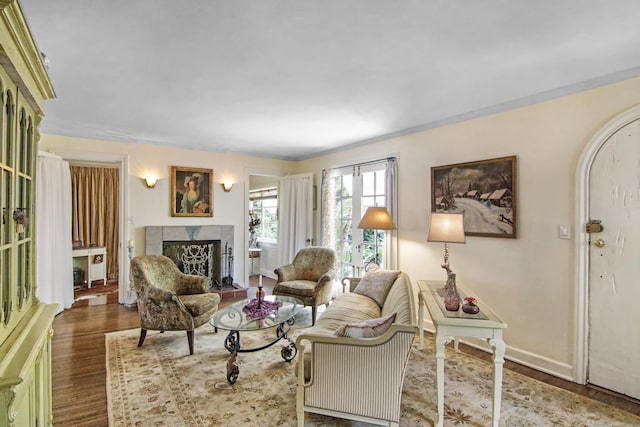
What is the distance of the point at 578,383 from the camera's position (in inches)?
104

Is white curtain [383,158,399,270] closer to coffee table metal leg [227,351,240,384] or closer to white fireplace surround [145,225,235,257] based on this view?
coffee table metal leg [227,351,240,384]

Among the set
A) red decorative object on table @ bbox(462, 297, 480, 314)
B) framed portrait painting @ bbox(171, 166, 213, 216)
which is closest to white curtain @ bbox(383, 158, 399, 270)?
red decorative object on table @ bbox(462, 297, 480, 314)

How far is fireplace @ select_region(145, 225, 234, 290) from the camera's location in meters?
4.98

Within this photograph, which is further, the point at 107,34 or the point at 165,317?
the point at 165,317

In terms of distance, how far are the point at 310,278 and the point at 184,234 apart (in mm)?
2146

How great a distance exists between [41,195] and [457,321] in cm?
494

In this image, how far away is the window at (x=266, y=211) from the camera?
7.09m

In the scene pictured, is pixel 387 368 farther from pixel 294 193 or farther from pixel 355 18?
pixel 294 193

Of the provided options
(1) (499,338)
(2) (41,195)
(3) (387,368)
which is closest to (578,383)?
(1) (499,338)

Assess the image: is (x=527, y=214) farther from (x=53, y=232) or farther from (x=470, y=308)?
(x=53, y=232)

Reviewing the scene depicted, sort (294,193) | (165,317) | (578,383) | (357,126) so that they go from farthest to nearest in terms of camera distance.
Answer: (294,193) < (357,126) < (165,317) < (578,383)

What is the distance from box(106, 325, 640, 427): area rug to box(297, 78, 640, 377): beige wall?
47 cm

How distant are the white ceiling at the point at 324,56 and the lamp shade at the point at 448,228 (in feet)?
3.62

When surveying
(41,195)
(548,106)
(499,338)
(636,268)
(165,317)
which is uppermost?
(548,106)
